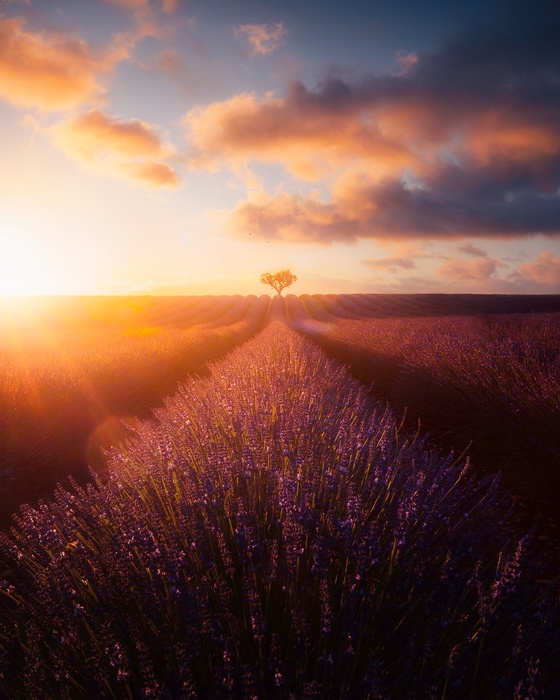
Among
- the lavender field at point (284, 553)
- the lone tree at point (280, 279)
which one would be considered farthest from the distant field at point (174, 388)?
the lone tree at point (280, 279)

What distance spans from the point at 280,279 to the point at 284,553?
193ft

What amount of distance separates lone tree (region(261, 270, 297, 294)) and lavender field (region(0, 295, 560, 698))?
55192 millimetres

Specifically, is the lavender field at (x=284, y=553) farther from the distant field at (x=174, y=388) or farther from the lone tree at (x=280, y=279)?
the lone tree at (x=280, y=279)

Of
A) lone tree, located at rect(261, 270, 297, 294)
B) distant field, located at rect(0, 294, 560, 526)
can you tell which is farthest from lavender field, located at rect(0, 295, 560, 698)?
lone tree, located at rect(261, 270, 297, 294)

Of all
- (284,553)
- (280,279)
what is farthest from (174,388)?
(280,279)

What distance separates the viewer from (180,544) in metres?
1.78

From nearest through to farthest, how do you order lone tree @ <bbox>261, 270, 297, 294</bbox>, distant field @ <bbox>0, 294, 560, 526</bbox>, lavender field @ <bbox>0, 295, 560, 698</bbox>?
lavender field @ <bbox>0, 295, 560, 698</bbox>
distant field @ <bbox>0, 294, 560, 526</bbox>
lone tree @ <bbox>261, 270, 297, 294</bbox>

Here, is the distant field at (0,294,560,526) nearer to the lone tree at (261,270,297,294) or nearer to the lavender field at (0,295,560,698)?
the lavender field at (0,295,560,698)

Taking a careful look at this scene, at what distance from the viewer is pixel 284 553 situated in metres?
1.63

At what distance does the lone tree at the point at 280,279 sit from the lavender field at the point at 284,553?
181ft

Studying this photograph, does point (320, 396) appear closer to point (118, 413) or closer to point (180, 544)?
point (180, 544)

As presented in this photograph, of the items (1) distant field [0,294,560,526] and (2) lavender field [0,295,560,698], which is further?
(1) distant field [0,294,560,526]

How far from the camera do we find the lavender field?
1.17 meters

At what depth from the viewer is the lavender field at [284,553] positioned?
117 cm
